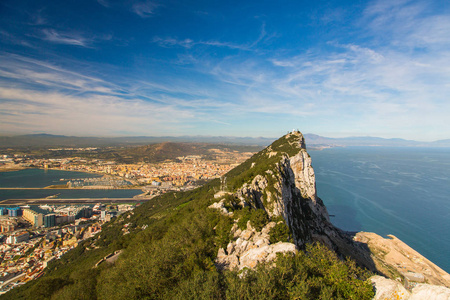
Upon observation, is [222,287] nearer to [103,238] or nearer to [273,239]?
[273,239]

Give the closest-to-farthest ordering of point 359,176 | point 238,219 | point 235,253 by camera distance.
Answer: point 235,253 → point 238,219 → point 359,176

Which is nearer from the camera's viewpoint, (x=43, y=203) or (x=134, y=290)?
(x=134, y=290)

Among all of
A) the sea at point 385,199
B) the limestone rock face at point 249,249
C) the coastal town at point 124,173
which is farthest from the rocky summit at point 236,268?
the coastal town at point 124,173

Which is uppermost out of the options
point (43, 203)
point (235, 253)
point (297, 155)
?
point (297, 155)

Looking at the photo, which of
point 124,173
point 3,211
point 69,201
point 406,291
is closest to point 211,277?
point 406,291

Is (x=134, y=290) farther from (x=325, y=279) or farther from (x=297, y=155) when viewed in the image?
(x=297, y=155)

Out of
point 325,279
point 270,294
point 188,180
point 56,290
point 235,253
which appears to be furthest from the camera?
point 188,180

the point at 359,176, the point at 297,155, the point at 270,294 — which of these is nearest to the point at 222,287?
the point at 270,294

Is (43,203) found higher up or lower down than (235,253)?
lower down

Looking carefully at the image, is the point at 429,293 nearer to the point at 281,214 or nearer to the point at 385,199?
the point at 281,214
